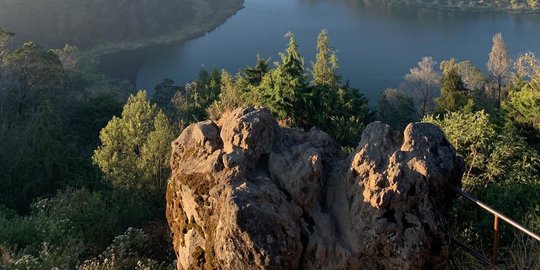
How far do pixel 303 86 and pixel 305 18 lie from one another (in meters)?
53.2

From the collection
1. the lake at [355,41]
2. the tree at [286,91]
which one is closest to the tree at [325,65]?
the tree at [286,91]

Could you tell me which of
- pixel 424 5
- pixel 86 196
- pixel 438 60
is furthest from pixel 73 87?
pixel 424 5

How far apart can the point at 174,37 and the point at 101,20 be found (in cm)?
940

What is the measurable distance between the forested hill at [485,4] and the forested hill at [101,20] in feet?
96.3

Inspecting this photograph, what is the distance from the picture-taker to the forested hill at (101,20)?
62.7 meters

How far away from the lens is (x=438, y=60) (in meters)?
51.9

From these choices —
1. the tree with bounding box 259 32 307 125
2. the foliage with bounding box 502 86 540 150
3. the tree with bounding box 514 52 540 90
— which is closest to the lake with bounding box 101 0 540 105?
the tree with bounding box 514 52 540 90

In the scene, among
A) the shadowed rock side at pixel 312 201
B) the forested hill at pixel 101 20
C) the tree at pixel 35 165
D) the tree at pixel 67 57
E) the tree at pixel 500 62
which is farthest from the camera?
the forested hill at pixel 101 20

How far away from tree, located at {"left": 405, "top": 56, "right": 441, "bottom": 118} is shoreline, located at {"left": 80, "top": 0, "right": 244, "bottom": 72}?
33.2 m

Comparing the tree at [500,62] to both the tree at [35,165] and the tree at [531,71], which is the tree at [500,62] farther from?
the tree at [35,165]

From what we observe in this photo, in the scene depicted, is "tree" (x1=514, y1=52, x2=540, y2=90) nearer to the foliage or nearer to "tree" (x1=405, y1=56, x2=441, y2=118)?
the foliage

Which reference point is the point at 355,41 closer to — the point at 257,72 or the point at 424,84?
the point at 424,84

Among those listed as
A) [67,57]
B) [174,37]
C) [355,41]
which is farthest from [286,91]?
[174,37]

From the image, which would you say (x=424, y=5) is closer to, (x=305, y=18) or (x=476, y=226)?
(x=305, y=18)
